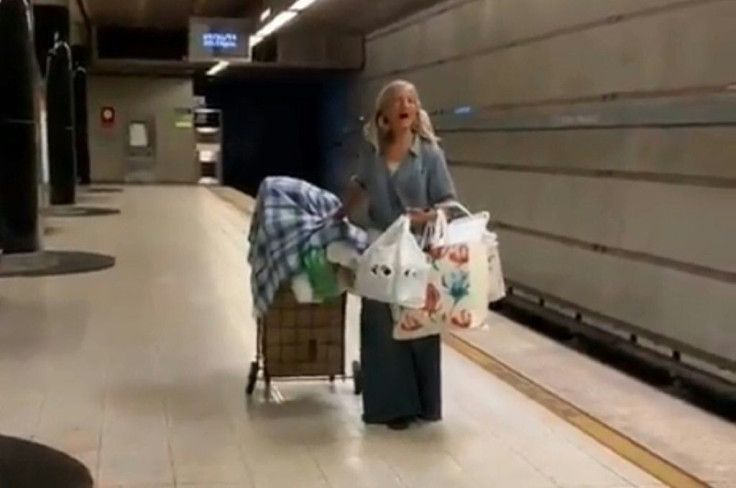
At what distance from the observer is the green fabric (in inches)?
175

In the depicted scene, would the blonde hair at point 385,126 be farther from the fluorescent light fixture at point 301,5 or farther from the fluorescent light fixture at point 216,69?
the fluorescent light fixture at point 216,69

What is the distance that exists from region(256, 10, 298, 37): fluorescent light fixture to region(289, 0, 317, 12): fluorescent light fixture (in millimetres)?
324

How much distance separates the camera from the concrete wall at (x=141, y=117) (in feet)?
75.7

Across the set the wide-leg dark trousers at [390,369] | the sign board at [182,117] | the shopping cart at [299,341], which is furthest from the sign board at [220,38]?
the wide-leg dark trousers at [390,369]

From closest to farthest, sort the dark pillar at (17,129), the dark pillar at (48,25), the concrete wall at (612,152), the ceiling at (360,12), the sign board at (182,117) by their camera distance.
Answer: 1. the concrete wall at (612,152)
2. the dark pillar at (17,129)
3. the dark pillar at (48,25)
4. the ceiling at (360,12)
5. the sign board at (182,117)

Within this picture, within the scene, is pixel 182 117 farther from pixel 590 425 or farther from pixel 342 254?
pixel 590 425

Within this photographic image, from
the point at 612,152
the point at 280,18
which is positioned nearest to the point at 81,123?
the point at 280,18

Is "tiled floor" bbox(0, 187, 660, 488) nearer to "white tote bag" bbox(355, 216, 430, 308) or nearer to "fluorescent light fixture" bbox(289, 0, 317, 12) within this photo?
"white tote bag" bbox(355, 216, 430, 308)

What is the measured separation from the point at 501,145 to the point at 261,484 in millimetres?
7724

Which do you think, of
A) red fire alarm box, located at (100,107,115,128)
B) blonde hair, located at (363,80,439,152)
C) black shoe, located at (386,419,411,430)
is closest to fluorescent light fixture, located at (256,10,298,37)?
red fire alarm box, located at (100,107,115,128)

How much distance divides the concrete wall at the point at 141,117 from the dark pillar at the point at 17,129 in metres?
14.3

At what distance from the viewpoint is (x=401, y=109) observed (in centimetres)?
431

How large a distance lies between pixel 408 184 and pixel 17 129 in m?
5.24

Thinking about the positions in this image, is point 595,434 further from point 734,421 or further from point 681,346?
point 681,346
